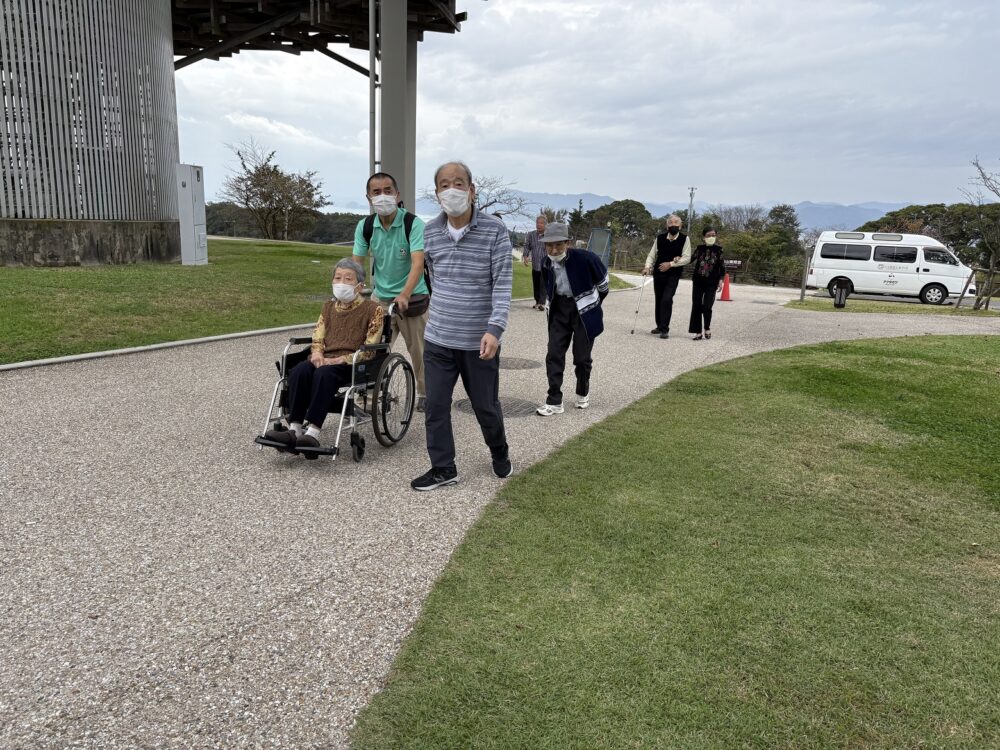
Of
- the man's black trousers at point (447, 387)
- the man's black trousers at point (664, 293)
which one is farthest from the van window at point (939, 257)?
Answer: the man's black trousers at point (447, 387)

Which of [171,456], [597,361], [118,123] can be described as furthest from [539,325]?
[118,123]

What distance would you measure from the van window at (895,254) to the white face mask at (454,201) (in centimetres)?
2154

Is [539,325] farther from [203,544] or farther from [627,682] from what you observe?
[627,682]

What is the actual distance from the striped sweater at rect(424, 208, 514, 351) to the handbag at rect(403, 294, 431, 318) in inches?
57.9

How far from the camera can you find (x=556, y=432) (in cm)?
551

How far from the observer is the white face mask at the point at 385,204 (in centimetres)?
510

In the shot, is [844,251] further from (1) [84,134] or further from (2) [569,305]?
(1) [84,134]

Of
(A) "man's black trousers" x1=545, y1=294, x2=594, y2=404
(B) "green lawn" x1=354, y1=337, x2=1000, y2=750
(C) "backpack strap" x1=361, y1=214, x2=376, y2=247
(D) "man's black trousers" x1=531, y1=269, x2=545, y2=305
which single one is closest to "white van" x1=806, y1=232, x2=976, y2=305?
(D) "man's black trousers" x1=531, y1=269, x2=545, y2=305

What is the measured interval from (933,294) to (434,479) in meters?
22.2

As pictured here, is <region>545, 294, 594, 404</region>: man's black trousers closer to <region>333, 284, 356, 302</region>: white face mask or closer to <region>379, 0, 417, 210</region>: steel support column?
<region>333, 284, 356, 302</region>: white face mask

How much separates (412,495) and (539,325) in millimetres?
7499

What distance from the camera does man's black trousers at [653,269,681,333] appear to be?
1005 centimetres

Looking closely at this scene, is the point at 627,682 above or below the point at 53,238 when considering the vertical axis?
below

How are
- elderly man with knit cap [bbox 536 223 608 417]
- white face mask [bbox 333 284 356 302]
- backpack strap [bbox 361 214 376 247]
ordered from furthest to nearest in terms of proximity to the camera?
1. elderly man with knit cap [bbox 536 223 608 417]
2. backpack strap [bbox 361 214 376 247]
3. white face mask [bbox 333 284 356 302]
